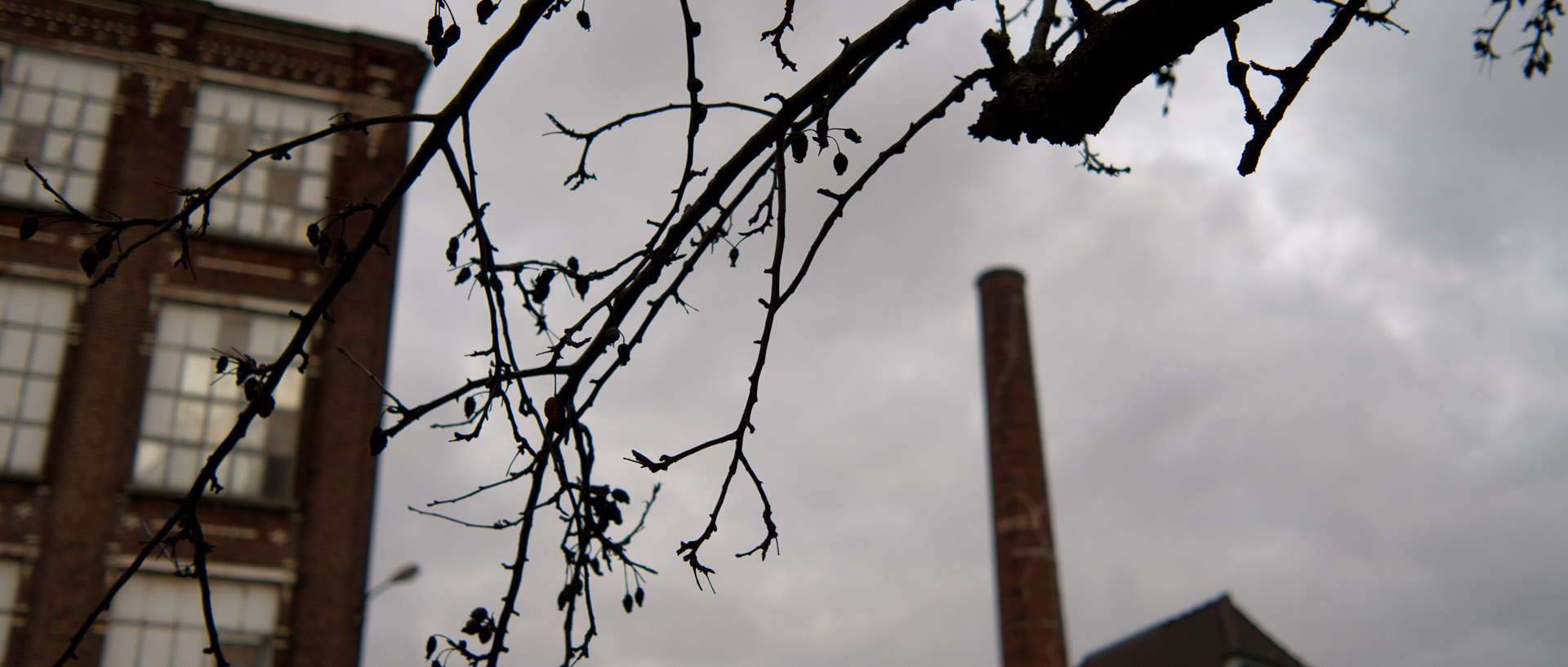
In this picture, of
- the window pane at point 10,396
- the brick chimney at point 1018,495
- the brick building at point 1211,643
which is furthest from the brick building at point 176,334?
the brick building at point 1211,643

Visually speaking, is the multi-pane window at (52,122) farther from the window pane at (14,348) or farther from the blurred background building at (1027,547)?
the blurred background building at (1027,547)

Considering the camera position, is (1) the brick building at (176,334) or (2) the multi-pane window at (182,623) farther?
(1) the brick building at (176,334)

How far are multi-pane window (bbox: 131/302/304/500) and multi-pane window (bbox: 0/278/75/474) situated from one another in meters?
1.00

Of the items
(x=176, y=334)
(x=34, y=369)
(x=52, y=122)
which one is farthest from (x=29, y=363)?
(x=52, y=122)

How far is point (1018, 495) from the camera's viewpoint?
20.5 m

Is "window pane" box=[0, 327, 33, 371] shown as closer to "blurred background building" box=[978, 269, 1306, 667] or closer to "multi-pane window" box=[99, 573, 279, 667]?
"multi-pane window" box=[99, 573, 279, 667]

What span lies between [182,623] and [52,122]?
6.50 metres

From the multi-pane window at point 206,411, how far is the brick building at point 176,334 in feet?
0.08

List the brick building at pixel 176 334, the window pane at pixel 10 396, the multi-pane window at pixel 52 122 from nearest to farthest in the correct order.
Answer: the brick building at pixel 176 334, the window pane at pixel 10 396, the multi-pane window at pixel 52 122

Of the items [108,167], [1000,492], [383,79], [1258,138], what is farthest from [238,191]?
[1258,138]

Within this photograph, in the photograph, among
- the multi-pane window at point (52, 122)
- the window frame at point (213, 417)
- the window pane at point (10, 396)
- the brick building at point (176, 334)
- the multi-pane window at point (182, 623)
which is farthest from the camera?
the multi-pane window at point (52, 122)

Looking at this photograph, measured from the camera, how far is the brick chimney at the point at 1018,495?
19609 millimetres

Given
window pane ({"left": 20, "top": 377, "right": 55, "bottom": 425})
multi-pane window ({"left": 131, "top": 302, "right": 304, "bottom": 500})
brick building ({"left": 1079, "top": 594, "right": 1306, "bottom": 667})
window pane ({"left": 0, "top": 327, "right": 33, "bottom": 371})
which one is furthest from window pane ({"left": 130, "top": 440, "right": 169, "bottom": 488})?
brick building ({"left": 1079, "top": 594, "right": 1306, "bottom": 667})

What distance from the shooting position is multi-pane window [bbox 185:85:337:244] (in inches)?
Answer: 579
